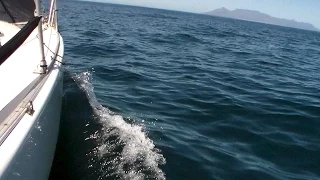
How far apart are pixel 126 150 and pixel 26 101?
2335mm

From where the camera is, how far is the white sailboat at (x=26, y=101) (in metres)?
2.65

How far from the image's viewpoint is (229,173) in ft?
17.1

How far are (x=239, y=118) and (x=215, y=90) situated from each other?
7.62 feet

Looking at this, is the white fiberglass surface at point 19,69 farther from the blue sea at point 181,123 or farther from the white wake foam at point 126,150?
the white wake foam at point 126,150

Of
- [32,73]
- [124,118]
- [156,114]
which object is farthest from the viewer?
[156,114]

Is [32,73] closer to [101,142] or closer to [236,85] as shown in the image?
[101,142]

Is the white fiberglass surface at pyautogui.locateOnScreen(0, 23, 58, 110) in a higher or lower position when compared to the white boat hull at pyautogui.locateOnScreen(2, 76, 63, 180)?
higher

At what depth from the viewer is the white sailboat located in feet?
8.69

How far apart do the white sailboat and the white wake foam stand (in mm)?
1214

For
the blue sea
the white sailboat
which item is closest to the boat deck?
the white sailboat

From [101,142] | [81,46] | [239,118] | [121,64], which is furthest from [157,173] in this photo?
[81,46]

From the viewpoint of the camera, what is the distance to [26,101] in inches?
135

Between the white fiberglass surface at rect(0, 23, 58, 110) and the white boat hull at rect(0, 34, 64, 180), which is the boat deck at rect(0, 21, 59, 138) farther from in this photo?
the white boat hull at rect(0, 34, 64, 180)

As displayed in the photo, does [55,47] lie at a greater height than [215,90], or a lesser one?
greater
